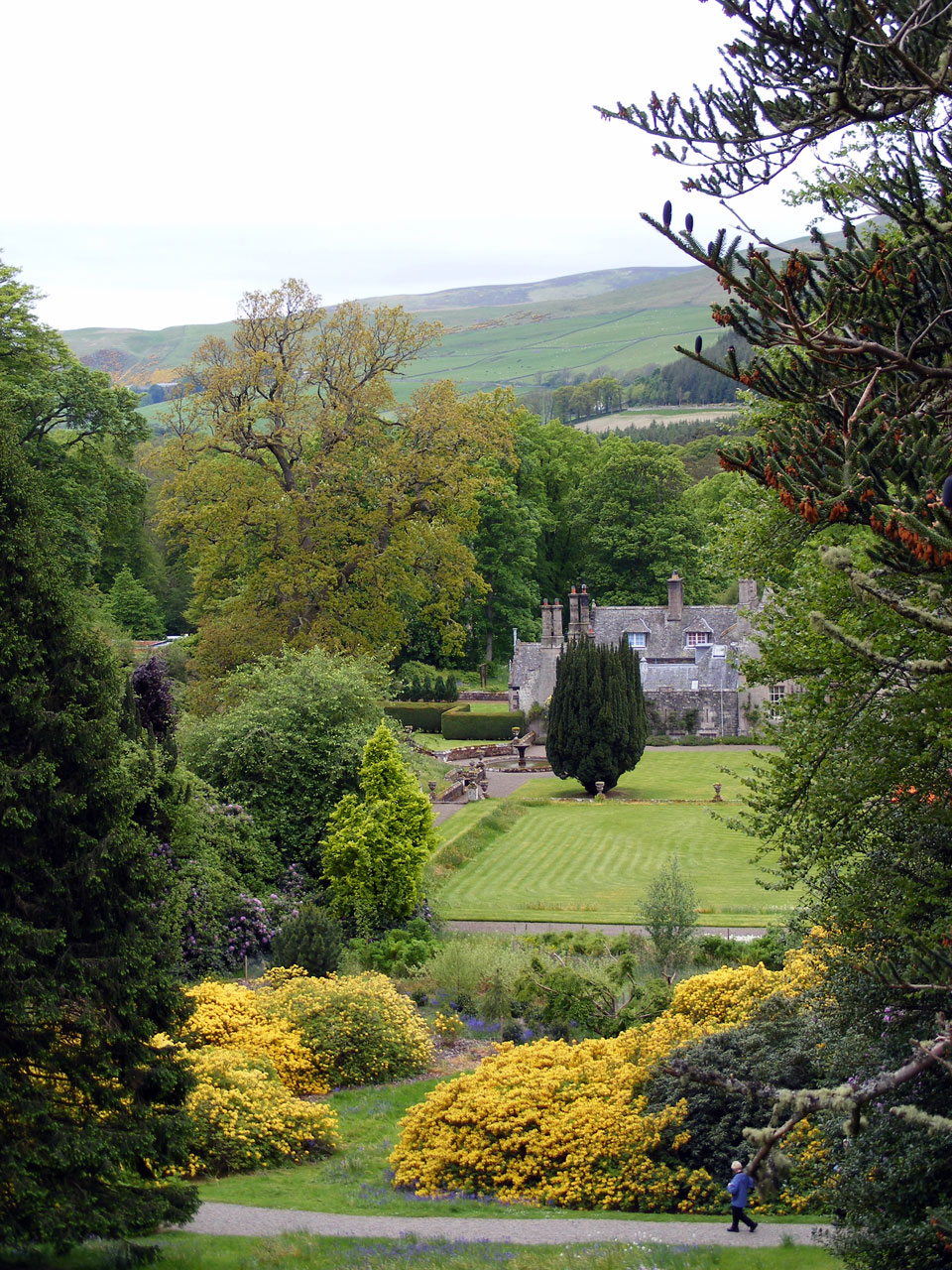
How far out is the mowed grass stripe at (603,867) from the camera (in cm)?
2488

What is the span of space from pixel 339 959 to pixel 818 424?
13.7m

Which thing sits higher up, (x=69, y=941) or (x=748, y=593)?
(x=69, y=941)

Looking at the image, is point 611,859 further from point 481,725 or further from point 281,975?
point 481,725

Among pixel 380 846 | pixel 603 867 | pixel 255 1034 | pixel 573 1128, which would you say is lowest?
pixel 603 867

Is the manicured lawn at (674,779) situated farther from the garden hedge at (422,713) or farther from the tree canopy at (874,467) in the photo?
the tree canopy at (874,467)

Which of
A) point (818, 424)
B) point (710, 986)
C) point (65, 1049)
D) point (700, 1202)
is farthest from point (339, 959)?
point (818, 424)

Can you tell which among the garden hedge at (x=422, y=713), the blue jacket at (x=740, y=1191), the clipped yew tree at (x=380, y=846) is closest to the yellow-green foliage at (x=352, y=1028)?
the clipped yew tree at (x=380, y=846)

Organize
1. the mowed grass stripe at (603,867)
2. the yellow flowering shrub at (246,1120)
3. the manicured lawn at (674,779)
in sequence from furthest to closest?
the manicured lawn at (674,779)
the mowed grass stripe at (603,867)
the yellow flowering shrub at (246,1120)

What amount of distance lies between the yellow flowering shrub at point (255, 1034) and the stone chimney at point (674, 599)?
4034 cm

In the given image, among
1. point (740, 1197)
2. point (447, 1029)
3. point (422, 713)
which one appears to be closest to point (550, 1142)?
point (740, 1197)

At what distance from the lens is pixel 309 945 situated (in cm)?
1862

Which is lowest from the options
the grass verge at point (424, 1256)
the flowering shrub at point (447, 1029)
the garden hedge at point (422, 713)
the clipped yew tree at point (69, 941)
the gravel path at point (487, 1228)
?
the garden hedge at point (422, 713)

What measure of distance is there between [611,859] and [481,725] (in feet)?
76.4

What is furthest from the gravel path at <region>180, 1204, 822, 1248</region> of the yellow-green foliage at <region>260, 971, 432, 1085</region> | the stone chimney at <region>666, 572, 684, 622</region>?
the stone chimney at <region>666, 572, 684, 622</region>
